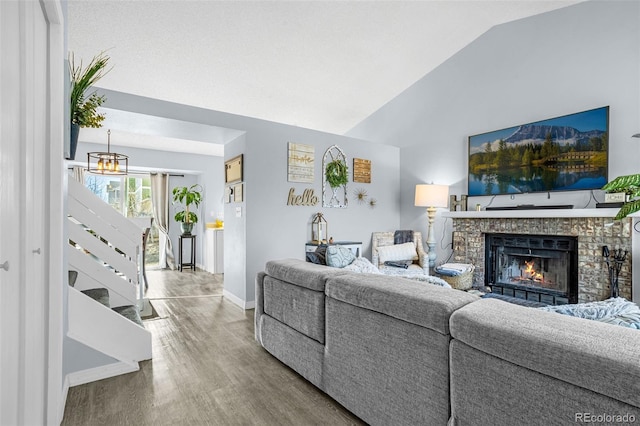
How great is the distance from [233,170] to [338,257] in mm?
2247

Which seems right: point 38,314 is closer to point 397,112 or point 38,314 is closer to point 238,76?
point 238,76

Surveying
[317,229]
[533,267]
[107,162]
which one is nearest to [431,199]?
[533,267]

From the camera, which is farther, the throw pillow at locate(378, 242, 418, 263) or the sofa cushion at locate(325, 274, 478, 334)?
the throw pillow at locate(378, 242, 418, 263)

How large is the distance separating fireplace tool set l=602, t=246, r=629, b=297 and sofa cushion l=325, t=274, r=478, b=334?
10.1ft

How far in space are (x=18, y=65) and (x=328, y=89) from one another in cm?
463

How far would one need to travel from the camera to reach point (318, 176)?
188 inches

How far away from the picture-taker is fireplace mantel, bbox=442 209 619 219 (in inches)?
139

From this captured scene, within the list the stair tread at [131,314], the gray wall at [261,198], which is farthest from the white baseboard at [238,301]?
the stair tread at [131,314]

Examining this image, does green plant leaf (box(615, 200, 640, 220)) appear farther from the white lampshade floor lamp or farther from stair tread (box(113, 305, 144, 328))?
stair tread (box(113, 305, 144, 328))

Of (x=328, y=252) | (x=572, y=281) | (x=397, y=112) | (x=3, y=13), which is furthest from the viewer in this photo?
(x=397, y=112)

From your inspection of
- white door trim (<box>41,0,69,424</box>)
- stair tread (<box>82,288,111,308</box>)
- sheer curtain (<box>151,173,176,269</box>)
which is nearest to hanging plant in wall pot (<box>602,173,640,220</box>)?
white door trim (<box>41,0,69,424</box>)

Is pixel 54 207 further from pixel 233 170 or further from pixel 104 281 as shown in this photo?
pixel 233 170

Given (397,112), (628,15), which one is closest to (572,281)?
(628,15)

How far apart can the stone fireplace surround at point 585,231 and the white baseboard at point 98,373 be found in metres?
4.26
